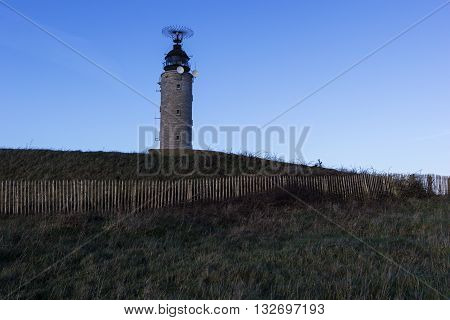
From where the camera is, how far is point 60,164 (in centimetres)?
2194

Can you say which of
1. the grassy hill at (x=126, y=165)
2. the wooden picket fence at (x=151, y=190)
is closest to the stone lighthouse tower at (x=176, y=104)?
the grassy hill at (x=126, y=165)

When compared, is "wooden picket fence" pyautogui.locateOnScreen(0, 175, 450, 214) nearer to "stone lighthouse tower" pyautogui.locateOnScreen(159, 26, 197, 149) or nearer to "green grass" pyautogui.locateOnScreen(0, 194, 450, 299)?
"green grass" pyautogui.locateOnScreen(0, 194, 450, 299)

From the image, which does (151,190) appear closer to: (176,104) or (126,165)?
(126,165)

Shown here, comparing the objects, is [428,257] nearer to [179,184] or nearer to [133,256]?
[133,256]

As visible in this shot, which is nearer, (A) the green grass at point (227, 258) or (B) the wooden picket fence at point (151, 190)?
(A) the green grass at point (227, 258)

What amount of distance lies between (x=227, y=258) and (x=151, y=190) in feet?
29.0

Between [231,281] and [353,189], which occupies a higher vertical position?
[353,189]

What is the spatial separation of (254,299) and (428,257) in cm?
358

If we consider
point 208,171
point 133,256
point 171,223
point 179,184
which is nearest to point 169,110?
point 208,171

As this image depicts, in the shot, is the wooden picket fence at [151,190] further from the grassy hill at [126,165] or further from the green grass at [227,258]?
the grassy hill at [126,165]

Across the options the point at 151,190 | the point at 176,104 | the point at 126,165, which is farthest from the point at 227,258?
the point at 176,104

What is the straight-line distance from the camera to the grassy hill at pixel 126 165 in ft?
67.8

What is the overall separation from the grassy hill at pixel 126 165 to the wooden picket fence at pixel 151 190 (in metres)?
4.72

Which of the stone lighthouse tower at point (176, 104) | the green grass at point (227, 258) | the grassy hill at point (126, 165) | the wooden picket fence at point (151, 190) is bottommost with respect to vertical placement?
the green grass at point (227, 258)
